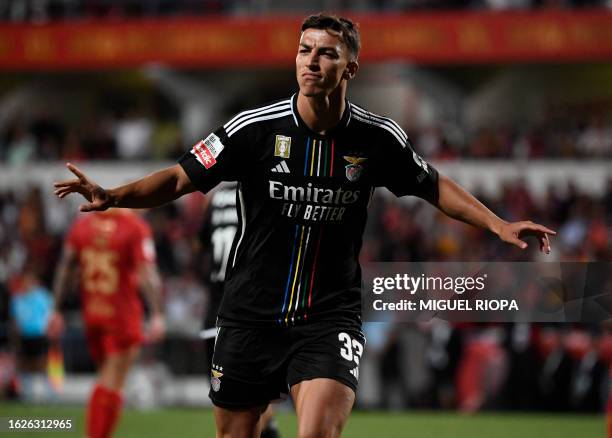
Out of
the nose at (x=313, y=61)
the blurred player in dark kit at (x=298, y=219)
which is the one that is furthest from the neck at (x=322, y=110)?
the nose at (x=313, y=61)

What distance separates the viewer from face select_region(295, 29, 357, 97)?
19.2ft

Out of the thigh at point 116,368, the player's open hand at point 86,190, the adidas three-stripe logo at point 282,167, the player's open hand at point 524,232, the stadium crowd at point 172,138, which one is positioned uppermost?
the stadium crowd at point 172,138

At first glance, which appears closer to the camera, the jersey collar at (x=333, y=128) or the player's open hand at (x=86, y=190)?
the player's open hand at (x=86, y=190)

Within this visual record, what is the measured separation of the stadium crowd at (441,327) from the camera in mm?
15773

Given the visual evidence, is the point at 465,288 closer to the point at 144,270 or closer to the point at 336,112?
the point at 336,112

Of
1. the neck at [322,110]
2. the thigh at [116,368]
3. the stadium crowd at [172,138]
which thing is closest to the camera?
the neck at [322,110]

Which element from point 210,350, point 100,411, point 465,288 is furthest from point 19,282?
point 465,288

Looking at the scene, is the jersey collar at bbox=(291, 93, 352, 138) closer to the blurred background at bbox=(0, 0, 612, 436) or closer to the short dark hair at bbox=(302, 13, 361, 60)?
the short dark hair at bbox=(302, 13, 361, 60)

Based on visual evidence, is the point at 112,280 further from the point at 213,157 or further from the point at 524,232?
the point at 524,232

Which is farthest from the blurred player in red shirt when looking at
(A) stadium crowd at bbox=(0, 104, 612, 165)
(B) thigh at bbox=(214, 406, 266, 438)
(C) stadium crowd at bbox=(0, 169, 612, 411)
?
(A) stadium crowd at bbox=(0, 104, 612, 165)

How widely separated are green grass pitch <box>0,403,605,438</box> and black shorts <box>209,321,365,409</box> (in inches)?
209

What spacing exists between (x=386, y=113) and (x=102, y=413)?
17.7 m

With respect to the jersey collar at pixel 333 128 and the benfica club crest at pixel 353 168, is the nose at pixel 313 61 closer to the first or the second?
the jersey collar at pixel 333 128

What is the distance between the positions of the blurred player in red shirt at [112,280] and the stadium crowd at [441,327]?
302 cm
